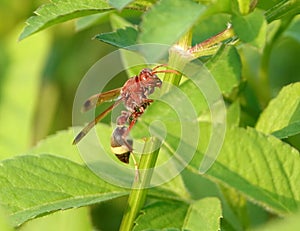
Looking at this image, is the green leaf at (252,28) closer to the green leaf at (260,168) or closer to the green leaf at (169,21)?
the green leaf at (169,21)

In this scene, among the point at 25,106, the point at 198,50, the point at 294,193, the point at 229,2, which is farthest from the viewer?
the point at 25,106

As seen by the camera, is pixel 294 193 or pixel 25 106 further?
pixel 25 106

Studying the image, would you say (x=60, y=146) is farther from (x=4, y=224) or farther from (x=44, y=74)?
(x=44, y=74)

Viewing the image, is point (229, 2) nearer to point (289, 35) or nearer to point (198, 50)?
point (198, 50)

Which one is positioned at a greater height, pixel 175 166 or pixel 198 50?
pixel 198 50

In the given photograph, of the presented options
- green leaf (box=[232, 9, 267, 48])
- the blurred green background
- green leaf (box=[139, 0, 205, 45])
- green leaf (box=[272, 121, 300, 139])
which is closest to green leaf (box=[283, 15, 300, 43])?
the blurred green background

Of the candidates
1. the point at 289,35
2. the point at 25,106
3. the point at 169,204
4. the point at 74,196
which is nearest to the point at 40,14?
the point at 74,196

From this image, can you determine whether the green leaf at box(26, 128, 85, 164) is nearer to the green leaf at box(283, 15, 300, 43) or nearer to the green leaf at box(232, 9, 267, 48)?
the green leaf at box(283, 15, 300, 43)
